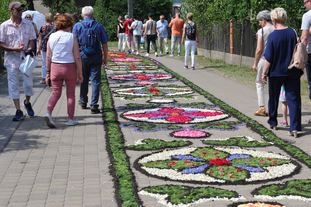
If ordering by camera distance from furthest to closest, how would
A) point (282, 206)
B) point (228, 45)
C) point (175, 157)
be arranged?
1. point (228, 45)
2. point (175, 157)
3. point (282, 206)

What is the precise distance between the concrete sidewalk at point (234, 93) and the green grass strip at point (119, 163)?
2468 millimetres

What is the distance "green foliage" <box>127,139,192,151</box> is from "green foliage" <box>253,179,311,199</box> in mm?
2248

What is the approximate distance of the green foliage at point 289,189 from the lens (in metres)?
5.79

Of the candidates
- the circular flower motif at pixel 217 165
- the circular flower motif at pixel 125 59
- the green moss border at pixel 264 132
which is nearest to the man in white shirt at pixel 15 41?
the circular flower motif at pixel 217 165

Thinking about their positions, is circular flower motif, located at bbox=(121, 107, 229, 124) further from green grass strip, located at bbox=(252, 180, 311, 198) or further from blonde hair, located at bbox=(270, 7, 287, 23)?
green grass strip, located at bbox=(252, 180, 311, 198)

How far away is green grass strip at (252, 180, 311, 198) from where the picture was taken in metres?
5.79

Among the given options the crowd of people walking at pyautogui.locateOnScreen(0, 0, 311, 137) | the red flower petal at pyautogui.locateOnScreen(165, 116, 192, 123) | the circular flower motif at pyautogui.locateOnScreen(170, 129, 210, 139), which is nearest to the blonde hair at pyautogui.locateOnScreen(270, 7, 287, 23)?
the crowd of people walking at pyautogui.locateOnScreen(0, 0, 311, 137)

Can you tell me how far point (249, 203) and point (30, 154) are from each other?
11.3 feet

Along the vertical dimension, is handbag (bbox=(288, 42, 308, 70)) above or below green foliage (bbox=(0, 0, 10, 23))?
below

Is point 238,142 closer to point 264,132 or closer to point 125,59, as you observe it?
point 264,132

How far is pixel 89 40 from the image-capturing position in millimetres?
11078

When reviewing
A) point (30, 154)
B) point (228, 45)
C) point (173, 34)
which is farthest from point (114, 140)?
point (173, 34)

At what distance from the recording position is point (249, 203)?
5543 millimetres

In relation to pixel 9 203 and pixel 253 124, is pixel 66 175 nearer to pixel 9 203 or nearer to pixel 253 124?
pixel 9 203
